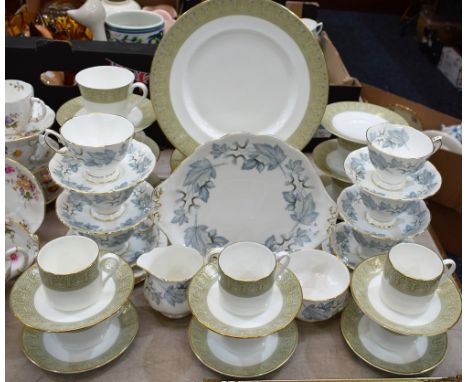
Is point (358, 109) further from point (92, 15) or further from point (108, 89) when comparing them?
point (92, 15)

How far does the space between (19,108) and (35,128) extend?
0.20 ft

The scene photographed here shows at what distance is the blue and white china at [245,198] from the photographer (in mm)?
991

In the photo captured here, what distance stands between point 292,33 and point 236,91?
0.17 meters

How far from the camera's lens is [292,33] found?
104cm

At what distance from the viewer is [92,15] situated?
132 centimetres

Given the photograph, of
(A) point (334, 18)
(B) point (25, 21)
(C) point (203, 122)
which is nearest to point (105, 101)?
(C) point (203, 122)

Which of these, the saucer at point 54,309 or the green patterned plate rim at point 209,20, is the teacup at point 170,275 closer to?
the saucer at point 54,309

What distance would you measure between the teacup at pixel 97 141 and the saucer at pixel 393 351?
510 mm

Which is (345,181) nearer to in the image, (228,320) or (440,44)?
(228,320)

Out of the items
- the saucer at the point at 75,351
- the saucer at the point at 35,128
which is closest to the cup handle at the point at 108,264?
the saucer at the point at 75,351

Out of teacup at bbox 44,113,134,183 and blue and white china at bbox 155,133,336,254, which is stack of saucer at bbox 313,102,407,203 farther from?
teacup at bbox 44,113,134,183

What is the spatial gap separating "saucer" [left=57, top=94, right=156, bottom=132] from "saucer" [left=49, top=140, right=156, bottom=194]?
0.39 feet

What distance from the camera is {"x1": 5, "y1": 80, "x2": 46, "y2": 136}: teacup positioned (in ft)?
3.47

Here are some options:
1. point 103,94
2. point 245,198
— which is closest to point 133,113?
point 103,94
